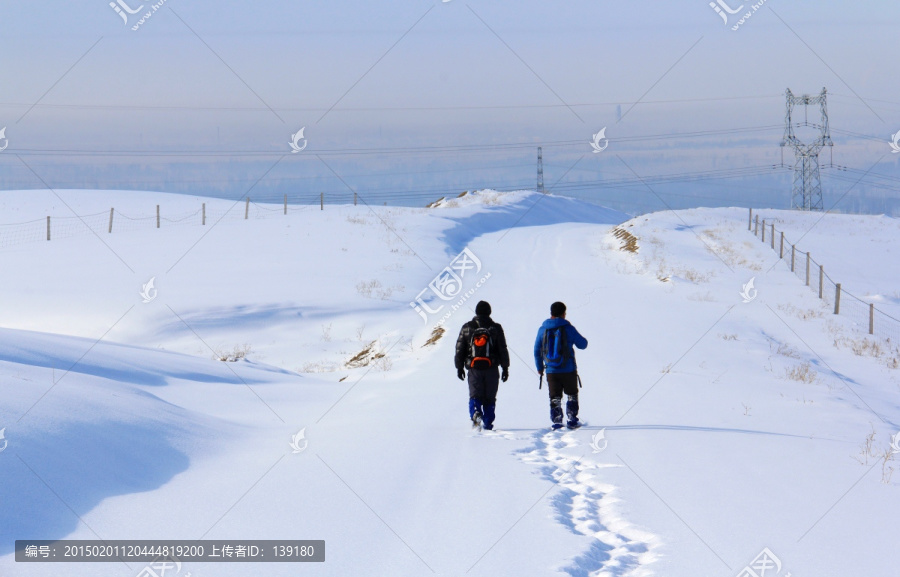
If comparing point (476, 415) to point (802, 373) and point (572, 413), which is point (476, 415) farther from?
point (802, 373)

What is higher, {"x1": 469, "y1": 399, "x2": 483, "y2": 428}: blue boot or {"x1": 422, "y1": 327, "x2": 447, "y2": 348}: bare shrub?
{"x1": 422, "y1": 327, "x2": 447, "y2": 348}: bare shrub

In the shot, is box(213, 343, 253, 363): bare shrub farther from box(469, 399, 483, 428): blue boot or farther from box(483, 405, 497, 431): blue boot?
box(483, 405, 497, 431): blue boot

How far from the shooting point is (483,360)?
8.94 metres

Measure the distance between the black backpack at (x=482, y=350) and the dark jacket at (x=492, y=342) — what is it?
43 mm

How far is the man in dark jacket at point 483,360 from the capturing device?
896cm

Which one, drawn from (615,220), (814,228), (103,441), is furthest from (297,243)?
(615,220)

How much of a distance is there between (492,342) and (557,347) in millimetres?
807

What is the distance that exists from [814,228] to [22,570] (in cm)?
5431

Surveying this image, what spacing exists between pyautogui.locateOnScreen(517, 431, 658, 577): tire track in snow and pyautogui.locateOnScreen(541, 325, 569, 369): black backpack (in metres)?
1.19

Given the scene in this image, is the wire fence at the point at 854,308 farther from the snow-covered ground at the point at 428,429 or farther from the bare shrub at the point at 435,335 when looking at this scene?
the bare shrub at the point at 435,335

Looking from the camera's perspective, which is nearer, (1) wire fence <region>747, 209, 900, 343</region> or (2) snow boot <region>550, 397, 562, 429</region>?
(2) snow boot <region>550, 397, 562, 429</region>

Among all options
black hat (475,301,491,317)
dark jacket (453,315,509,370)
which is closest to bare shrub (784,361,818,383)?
dark jacket (453,315,509,370)

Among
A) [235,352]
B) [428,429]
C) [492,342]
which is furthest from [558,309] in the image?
[235,352]

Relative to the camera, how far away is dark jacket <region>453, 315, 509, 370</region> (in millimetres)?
9016
